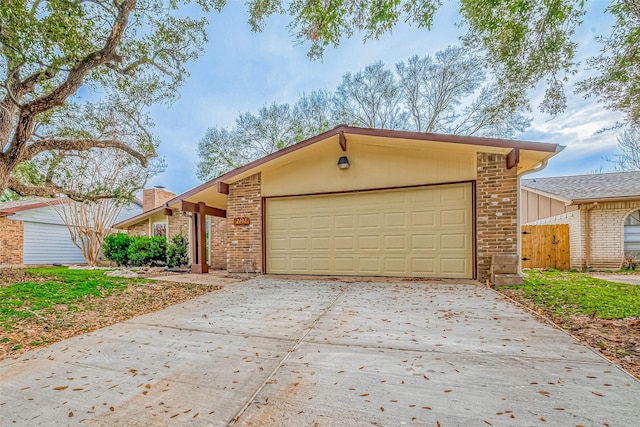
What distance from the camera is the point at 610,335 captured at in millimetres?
2982

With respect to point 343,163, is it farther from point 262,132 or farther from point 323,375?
point 262,132

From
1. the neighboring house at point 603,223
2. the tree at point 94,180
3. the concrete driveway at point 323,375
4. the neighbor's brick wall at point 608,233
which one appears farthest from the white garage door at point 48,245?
Answer: the neighbor's brick wall at point 608,233

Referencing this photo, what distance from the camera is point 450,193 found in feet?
21.6

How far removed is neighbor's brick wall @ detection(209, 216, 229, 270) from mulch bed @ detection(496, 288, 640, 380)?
946 centimetres

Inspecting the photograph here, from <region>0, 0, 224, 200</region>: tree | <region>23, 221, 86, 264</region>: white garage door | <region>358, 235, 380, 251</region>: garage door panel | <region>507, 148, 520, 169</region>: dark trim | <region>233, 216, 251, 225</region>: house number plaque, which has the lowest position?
<region>23, 221, 86, 264</region>: white garage door

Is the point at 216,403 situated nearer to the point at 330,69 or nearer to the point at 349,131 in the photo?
the point at 349,131

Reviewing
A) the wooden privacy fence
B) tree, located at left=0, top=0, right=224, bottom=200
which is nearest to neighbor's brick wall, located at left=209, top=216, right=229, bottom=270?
tree, located at left=0, top=0, right=224, bottom=200

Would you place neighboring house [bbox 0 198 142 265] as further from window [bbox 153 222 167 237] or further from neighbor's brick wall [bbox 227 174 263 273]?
neighbor's brick wall [bbox 227 174 263 273]

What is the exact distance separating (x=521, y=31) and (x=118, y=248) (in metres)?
14.6

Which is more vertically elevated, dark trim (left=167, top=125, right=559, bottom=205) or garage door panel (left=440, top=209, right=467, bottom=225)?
dark trim (left=167, top=125, right=559, bottom=205)

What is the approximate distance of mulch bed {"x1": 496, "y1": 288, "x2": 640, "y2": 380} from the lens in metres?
2.41

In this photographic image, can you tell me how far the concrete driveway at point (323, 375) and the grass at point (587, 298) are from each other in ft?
3.80

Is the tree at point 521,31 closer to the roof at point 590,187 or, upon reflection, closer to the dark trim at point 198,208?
the roof at point 590,187

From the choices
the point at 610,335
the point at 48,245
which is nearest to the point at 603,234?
the point at 610,335
